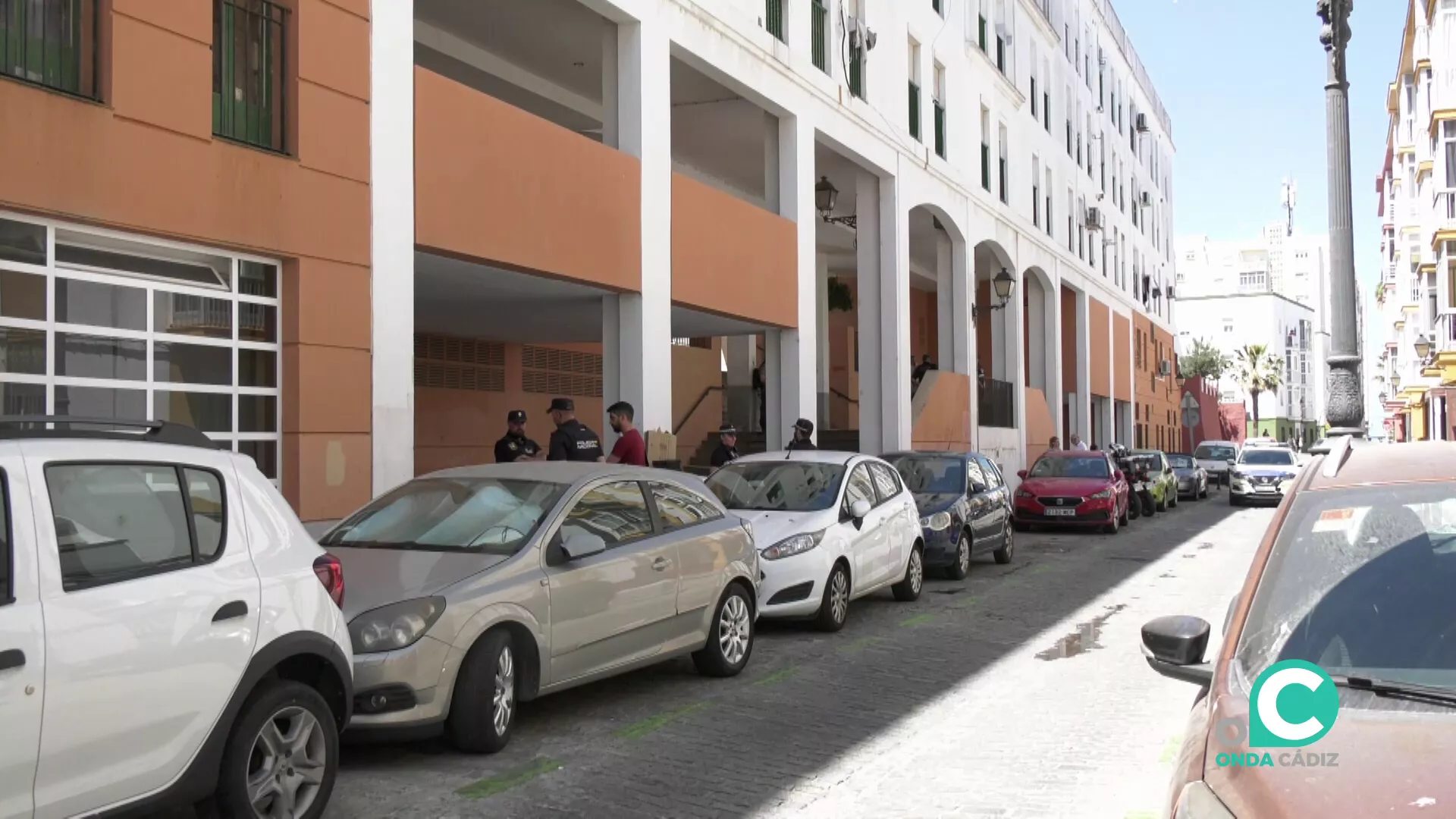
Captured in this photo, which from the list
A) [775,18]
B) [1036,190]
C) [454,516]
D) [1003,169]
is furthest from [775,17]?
[1036,190]

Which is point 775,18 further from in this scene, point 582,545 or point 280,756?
point 280,756

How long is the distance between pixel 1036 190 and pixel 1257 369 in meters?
80.6

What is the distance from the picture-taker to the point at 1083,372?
41000mm

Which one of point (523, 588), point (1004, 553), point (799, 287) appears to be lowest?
point (1004, 553)

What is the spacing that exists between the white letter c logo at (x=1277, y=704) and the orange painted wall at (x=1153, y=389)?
4954 centimetres

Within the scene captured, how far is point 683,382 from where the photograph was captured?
2489cm

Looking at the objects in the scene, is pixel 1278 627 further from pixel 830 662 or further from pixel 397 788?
pixel 830 662

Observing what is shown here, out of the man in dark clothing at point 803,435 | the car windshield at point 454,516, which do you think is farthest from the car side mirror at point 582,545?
the man in dark clothing at point 803,435

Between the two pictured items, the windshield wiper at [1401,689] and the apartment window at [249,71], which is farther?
the apartment window at [249,71]

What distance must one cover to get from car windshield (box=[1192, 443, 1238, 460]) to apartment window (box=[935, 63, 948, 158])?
20214mm

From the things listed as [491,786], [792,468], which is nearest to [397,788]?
[491,786]

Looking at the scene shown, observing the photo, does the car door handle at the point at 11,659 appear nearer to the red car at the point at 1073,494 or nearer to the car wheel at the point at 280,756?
the car wheel at the point at 280,756

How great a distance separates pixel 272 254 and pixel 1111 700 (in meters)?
7.18

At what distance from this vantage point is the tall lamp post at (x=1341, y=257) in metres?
11.5
